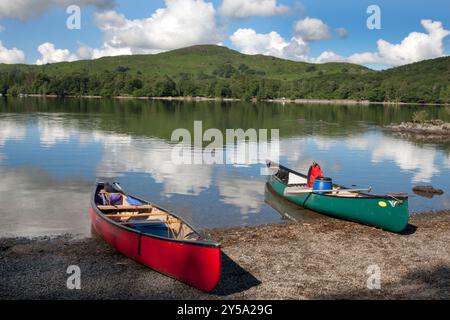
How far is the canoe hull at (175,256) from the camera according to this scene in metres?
13.4

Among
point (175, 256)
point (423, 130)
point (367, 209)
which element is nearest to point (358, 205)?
point (367, 209)

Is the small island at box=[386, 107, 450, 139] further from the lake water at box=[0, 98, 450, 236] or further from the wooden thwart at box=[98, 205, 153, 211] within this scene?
the wooden thwart at box=[98, 205, 153, 211]

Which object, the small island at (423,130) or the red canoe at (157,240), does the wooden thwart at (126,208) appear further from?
the small island at (423,130)

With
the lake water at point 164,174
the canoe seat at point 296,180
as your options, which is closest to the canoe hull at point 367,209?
the lake water at point 164,174

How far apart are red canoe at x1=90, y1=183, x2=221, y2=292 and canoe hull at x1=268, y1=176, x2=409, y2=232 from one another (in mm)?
8817

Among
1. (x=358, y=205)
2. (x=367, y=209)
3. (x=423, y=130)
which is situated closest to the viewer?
(x=367, y=209)

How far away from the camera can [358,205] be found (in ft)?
70.9

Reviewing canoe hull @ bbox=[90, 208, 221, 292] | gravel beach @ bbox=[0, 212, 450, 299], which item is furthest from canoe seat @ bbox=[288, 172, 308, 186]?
canoe hull @ bbox=[90, 208, 221, 292]

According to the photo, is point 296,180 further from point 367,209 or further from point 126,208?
point 126,208

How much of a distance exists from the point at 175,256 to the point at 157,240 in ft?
2.98
